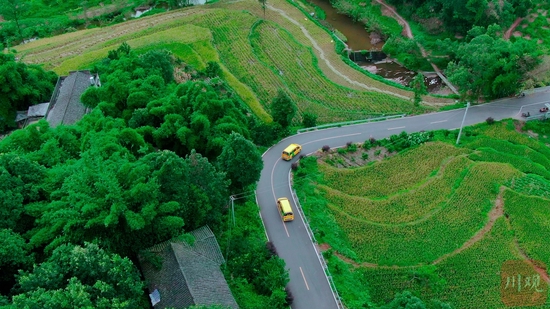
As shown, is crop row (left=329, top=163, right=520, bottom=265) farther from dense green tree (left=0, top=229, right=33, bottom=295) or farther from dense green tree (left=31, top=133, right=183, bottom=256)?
dense green tree (left=0, top=229, right=33, bottom=295)

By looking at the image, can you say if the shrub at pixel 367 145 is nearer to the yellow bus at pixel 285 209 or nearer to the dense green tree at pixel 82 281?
the yellow bus at pixel 285 209

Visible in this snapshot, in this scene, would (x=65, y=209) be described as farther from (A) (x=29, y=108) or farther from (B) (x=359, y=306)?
(A) (x=29, y=108)

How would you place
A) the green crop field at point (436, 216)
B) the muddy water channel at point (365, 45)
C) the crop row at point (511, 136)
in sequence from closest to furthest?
the green crop field at point (436, 216) < the crop row at point (511, 136) < the muddy water channel at point (365, 45)

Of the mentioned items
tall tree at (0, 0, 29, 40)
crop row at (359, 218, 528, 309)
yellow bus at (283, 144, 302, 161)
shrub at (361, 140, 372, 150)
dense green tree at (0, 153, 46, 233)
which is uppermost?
tall tree at (0, 0, 29, 40)

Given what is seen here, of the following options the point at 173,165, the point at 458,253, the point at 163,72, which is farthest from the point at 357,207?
the point at 163,72

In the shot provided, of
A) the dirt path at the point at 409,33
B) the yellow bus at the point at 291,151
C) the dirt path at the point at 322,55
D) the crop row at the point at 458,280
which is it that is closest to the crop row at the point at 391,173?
the yellow bus at the point at 291,151

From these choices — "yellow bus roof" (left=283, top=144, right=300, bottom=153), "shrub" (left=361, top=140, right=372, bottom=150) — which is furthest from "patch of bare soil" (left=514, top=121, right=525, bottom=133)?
"yellow bus roof" (left=283, top=144, right=300, bottom=153)

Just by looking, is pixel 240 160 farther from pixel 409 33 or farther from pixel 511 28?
pixel 511 28
